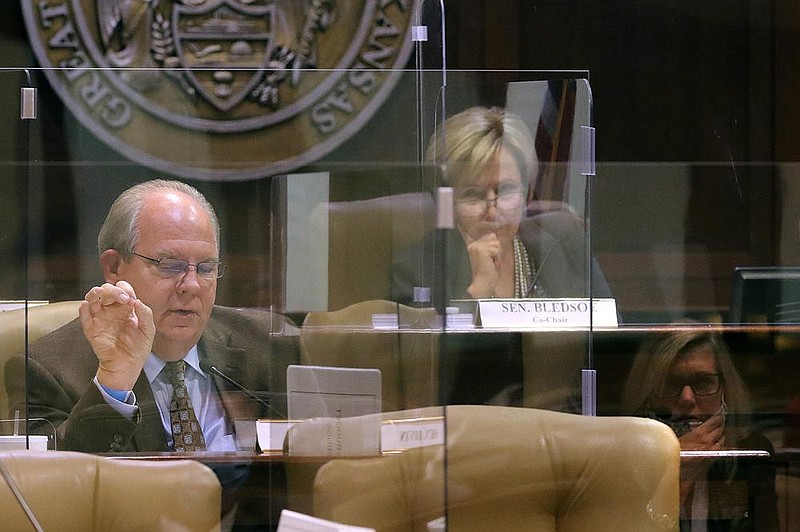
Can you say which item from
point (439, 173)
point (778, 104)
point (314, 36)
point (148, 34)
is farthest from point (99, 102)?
point (778, 104)

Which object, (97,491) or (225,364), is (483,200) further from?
(97,491)

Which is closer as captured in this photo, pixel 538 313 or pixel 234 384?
pixel 234 384

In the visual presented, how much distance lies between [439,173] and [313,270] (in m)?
0.15

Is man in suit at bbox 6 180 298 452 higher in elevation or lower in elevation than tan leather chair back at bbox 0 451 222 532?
higher

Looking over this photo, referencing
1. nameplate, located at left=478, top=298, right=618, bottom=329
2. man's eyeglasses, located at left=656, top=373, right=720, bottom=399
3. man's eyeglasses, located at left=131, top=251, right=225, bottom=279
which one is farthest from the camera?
man's eyeglasses, located at left=656, top=373, right=720, bottom=399

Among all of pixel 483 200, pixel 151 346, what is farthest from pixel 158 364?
pixel 483 200

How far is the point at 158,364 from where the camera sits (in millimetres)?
900

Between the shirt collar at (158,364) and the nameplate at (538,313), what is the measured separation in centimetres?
28

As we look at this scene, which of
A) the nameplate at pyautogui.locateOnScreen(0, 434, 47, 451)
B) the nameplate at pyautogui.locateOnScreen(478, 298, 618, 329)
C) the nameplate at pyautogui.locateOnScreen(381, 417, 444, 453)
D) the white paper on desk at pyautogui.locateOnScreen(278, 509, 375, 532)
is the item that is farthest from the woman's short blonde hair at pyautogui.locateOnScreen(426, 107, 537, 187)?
the nameplate at pyautogui.locateOnScreen(0, 434, 47, 451)

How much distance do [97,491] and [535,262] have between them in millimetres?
488

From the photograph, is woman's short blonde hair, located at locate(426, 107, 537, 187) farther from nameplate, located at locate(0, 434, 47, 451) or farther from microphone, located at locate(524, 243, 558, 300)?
nameplate, located at locate(0, 434, 47, 451)

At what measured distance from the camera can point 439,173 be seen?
36.5 inches

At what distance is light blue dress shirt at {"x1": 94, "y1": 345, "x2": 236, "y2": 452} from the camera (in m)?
0.89

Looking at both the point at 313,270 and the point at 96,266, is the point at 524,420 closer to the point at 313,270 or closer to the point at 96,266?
the point at 313,270
